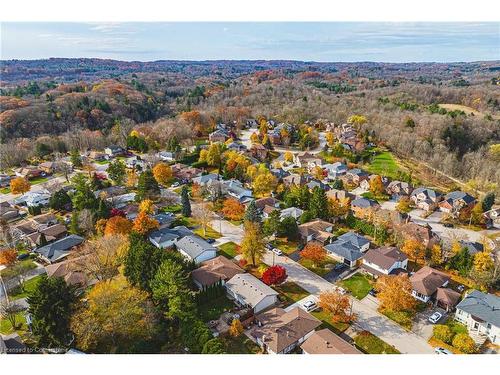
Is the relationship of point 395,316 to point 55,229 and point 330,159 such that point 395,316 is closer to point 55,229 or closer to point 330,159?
point 55,229

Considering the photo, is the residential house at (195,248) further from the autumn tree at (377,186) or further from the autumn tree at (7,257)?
the autumn tree at (377,186)

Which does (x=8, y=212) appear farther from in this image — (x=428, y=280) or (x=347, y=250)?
(x=428, y=280)

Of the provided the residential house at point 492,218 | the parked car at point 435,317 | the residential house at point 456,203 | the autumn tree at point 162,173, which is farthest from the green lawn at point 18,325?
the residential house at point 492,218

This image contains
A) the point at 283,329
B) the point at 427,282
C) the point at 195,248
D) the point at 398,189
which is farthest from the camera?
the point at 398,189

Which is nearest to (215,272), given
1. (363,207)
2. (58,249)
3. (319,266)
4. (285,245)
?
(285,245)

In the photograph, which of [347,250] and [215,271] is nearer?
[215,271]

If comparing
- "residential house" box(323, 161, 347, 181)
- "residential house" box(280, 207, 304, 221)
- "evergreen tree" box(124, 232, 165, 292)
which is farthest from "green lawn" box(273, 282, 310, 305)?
"residential house" box(323, 161, 347, 181)
